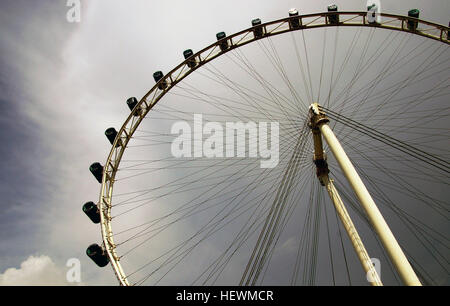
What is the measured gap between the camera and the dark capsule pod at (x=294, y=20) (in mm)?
17927

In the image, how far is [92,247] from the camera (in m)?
13.4

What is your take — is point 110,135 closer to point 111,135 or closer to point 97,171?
point 111,135

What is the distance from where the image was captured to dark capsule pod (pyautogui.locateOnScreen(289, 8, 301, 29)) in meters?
17.9

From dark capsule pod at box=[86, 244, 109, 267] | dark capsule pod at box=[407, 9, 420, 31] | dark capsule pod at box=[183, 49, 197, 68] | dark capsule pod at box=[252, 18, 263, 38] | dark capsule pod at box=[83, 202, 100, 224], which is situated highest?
dark capsule pod at box=[252, 18, 263, 38]

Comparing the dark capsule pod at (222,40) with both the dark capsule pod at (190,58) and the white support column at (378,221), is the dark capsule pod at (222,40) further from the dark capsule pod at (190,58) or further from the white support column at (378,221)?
the white support column at (378,221)

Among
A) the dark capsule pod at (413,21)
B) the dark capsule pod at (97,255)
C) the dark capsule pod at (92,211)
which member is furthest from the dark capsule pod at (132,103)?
the dark capsule pod at (413,21)

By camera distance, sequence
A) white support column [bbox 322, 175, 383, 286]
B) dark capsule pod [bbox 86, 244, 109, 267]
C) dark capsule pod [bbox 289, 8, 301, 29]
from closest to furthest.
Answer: white support column [bbox 322, 175, 383, 286] → dark capsule pod [bbox 86, 244, 109, 267] → dark capsule pod [bbox 289, 8, 301, 29]

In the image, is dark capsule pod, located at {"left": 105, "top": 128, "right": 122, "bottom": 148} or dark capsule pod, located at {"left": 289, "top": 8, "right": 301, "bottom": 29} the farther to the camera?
dark capsule pod, located at {"left": 289, "top": 8, "right": 301, "bottom": 29}

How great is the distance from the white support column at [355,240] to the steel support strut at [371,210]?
64.4 inches

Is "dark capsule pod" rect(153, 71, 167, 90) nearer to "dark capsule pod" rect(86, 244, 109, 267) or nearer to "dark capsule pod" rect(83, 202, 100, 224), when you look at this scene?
"dark capsule pod" rect(83, 202, 100, 224)

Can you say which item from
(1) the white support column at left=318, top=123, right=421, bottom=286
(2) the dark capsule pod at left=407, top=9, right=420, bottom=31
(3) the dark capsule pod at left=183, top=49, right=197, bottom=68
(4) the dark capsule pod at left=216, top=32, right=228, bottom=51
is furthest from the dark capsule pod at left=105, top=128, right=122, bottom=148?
(2) the dark capsule pod at left=407, top=9, right=420, bottom=31

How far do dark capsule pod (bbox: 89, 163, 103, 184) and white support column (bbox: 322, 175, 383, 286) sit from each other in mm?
14815
